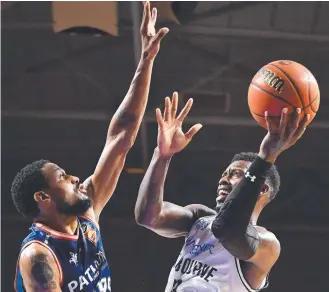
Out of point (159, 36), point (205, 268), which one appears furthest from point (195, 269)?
point (159, 36)

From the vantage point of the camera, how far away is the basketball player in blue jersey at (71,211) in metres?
2.72

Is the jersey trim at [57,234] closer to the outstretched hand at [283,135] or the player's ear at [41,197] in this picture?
the player's ear at [41,197]

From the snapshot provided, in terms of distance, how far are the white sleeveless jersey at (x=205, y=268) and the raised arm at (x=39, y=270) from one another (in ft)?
1.75

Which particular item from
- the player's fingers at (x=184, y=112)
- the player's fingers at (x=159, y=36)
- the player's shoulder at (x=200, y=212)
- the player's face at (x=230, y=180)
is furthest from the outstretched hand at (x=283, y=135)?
the player's fingers at (x=159, y=36)

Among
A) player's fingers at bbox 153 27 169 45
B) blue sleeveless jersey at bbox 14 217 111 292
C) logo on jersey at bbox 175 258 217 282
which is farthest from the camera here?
player's fingers at bbox 153 27 169 45

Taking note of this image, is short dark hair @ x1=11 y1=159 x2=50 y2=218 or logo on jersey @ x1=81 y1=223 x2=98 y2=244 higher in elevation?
short dark hair @ x1=11 y1=159 x2=50 y2=218

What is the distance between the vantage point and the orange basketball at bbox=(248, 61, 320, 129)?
106 inches

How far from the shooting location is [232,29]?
20.3ft

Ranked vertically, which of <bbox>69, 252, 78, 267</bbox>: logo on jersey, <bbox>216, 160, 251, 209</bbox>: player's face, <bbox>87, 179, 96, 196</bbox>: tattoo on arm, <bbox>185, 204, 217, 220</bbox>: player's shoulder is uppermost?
<bbox>216, 160, 251, 209</bbox>: player's face

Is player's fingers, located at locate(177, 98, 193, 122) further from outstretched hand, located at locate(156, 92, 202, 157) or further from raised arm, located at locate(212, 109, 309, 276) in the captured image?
raised arm, located at locate(212, 109, 309, 276)

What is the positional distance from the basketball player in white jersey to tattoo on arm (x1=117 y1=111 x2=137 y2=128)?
34 centimetres

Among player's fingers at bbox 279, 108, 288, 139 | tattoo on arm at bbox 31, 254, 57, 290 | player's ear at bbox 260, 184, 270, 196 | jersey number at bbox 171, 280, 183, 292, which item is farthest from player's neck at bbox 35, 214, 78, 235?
player's fingers at bbox 279, 108, 288, 139

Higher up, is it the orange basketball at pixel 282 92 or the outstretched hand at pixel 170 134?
the orange basketball at pixel 282 92

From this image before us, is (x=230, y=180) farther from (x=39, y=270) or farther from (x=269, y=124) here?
(x=39, y=270)
